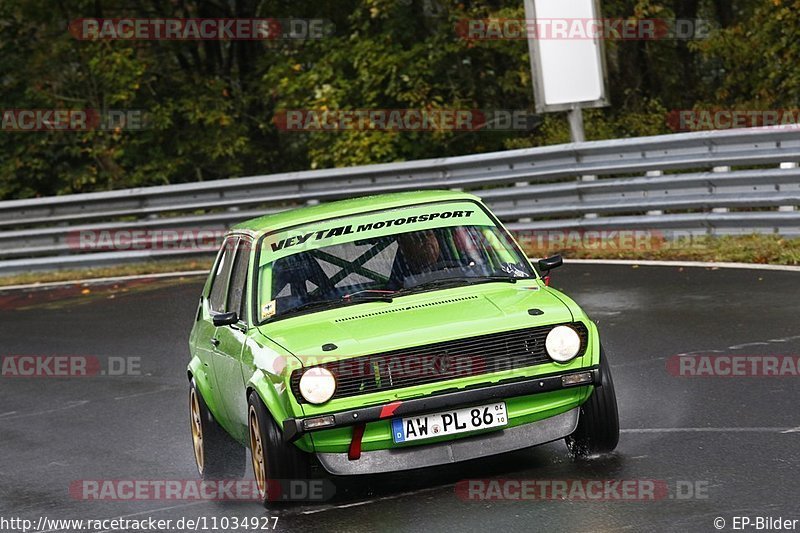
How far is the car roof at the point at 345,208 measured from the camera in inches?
321

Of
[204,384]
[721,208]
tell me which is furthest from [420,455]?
[721,208]

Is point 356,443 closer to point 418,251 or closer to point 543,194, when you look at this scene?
point 418,251

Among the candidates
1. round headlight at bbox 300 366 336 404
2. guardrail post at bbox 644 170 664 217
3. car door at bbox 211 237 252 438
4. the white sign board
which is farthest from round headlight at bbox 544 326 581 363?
the white sign board

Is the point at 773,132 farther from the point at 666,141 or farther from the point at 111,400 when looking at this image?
the point at 111,400

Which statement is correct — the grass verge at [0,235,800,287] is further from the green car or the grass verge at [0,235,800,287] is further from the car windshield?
the green car

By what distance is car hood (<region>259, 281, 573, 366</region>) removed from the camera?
6.94 m

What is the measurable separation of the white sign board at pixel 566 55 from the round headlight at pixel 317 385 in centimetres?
1267

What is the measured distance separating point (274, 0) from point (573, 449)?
24.3 metres

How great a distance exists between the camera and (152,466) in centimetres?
867

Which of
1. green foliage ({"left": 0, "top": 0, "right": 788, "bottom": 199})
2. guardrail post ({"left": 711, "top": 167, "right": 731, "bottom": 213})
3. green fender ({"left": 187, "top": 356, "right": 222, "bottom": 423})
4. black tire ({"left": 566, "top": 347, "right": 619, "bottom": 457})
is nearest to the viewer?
black tire ({"left": 566, "top": 347, "right": 619, "bottom": 457})

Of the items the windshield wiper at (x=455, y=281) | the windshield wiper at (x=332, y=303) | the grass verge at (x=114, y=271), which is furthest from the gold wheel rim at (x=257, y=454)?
the grass verge at (x=114, y=271)

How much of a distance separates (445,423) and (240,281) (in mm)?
1864

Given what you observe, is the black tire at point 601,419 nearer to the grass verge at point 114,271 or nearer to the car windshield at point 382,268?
the car windshield at point 382,268

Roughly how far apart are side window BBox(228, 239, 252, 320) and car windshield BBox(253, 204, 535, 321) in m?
0.23
